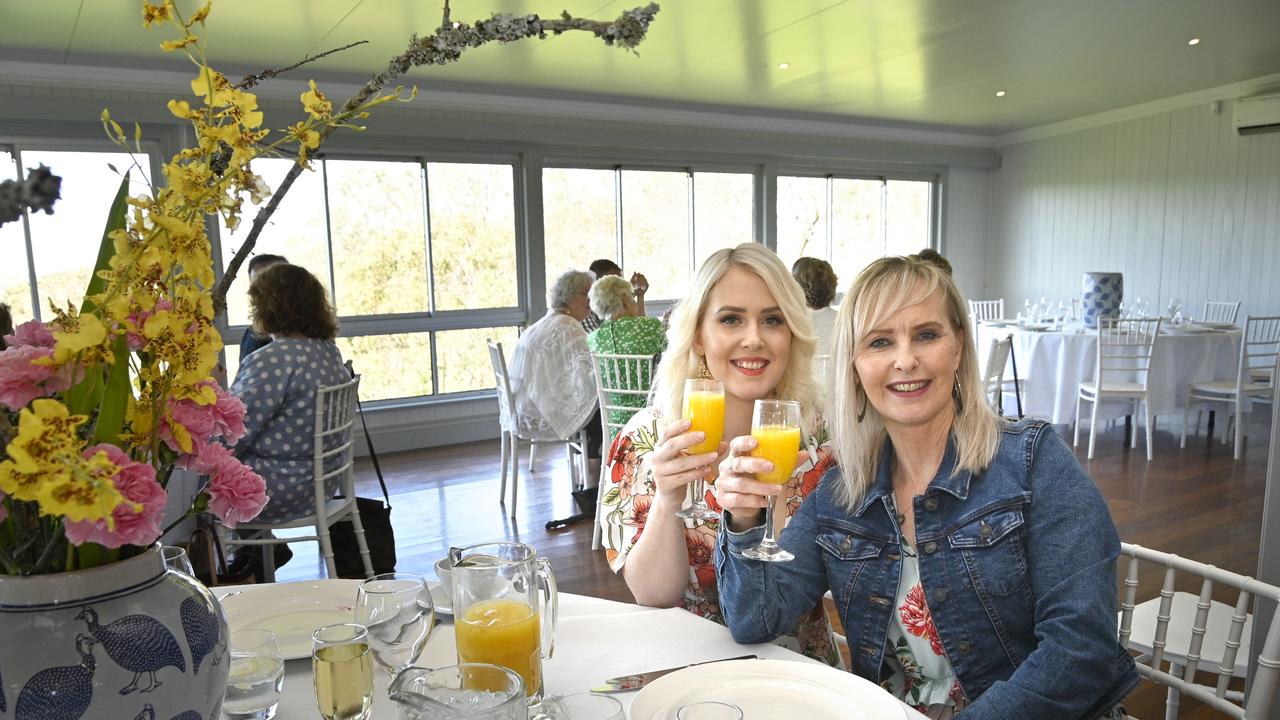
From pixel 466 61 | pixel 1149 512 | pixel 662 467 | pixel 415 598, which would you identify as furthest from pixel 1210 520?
pixel 466 61

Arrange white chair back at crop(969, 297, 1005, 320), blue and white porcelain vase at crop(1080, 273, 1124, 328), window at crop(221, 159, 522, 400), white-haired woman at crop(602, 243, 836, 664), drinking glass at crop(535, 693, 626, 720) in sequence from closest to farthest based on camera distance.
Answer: drinking glass at crop(535, 693, 626, 720)
white-haired woman at crop(602, 243, 836, 664)
blue and white porcelain vase at crop(1080, 273, 1124, 328)
window at crop(221, 159, 522, 400)
white chair back at crop(969, 297, 1005, 320)

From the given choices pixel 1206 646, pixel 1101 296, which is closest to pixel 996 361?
pixel 1101 296

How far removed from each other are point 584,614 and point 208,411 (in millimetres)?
749

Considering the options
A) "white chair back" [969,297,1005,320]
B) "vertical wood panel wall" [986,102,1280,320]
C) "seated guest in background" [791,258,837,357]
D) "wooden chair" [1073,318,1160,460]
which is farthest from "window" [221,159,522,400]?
"vertical wood panel wall" [986,102,1280,320]

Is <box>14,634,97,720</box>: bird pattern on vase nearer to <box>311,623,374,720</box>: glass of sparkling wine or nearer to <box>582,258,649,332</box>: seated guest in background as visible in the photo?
<box>311,623,374,720</box>: glass of sparkling wine

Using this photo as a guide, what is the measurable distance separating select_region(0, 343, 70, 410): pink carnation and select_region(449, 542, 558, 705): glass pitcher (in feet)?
1.62

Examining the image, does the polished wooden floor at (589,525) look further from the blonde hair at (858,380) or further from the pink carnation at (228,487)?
the pink carnation at (228,487)

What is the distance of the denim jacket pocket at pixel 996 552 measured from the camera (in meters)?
1.33

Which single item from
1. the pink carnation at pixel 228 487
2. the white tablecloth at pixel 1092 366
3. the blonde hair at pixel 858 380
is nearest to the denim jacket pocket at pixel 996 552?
the blonde hair at pixel 858 380

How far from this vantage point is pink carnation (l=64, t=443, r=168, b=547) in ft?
2.11

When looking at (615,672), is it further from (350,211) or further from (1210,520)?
(350,211)

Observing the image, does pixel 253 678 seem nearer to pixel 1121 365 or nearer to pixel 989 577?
pixel 989 577

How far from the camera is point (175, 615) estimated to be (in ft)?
2.56

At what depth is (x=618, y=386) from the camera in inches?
159
